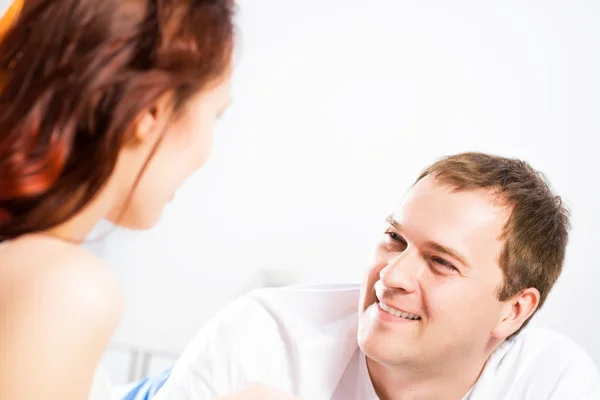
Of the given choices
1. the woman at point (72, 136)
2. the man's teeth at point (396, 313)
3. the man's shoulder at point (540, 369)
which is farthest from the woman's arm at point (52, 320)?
the man's shoulder at point (540, 369)

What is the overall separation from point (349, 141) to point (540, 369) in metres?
1.47

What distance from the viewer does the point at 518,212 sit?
5.49ft

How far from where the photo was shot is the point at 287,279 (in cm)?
309

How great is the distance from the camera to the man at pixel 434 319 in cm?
157

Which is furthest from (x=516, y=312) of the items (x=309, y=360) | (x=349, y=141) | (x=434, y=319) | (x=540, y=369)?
(x=349, y=141)

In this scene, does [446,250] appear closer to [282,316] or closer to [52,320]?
[282,316]

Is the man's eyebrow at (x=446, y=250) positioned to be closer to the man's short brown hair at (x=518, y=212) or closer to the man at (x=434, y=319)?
the man at (x=434, y=319)

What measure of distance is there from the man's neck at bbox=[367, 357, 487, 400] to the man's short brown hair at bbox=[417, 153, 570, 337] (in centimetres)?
19

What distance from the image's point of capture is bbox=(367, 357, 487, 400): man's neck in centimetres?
163

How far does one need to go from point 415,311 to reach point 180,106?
3.02 feet

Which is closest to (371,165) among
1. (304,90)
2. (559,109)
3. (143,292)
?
(304,90)

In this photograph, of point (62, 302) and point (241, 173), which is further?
point (241, 173)

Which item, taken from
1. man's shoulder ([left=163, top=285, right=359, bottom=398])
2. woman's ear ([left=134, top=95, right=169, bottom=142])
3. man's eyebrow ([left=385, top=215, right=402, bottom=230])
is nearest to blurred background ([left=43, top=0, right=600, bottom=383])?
man's shoulder ([left=163, top=285, right=359, bottom=398])

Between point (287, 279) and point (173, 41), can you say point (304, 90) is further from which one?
point (173, 41)
